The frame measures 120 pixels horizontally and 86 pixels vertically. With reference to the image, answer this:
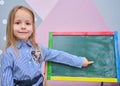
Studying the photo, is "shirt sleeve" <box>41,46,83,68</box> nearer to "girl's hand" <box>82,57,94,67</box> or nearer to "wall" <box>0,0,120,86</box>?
"girl's hand" <box>82,57,94,67</box>

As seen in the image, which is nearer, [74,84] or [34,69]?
[34,69]

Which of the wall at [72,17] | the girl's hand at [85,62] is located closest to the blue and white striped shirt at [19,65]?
the girl's hand at [85,62]

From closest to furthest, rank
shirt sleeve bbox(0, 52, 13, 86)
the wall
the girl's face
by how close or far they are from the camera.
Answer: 1. shirt sleeve bbox(0, 52, 13, 86)
2. the girl's face
3. the wall

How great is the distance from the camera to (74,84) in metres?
2.02

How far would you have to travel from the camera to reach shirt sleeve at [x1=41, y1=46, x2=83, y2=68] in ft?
5.73

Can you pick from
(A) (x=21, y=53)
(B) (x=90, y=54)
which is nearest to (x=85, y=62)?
(B) (x=90, y=54)

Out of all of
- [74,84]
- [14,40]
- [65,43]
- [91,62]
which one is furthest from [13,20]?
[74,84]

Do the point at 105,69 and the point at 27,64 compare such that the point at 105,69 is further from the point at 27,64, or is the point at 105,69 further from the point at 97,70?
the point at 27,64

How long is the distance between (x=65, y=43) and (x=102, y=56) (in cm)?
28

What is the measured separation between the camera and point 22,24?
1598mm

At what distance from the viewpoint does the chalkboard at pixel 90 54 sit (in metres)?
1.75

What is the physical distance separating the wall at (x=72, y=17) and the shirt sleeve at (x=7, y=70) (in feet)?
1.91

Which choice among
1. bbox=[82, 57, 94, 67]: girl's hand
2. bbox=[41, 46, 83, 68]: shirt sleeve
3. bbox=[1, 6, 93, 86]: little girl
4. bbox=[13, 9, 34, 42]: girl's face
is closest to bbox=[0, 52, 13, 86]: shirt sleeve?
bbox=[1, 6, 93, 86]: little girl

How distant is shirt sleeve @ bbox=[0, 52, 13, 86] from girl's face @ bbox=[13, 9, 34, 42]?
0.50ft
